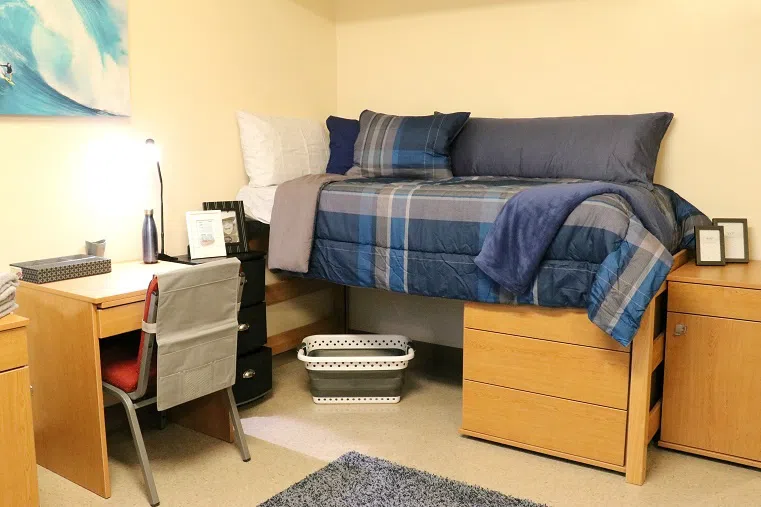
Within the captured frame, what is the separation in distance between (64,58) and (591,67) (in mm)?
2261

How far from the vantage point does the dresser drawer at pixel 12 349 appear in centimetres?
180

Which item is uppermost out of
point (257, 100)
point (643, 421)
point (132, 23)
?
point (132, 23)

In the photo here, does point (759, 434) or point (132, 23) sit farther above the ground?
point (132, 23)

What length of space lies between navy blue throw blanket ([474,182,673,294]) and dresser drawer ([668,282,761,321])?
7.7 inches

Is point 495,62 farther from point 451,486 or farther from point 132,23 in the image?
point 451,486

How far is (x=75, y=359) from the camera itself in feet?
7.09

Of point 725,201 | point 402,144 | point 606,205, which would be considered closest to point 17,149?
point 402,144

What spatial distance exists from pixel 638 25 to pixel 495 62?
0.70m

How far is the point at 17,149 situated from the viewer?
2369 millimetres

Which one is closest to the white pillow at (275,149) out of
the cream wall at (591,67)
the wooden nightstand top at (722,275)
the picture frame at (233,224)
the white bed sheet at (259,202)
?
the white bed sheet at (259,202)

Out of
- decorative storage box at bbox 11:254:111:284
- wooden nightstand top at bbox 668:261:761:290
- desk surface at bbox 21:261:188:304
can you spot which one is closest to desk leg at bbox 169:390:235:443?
desk surface at bbox 21:261:188:304

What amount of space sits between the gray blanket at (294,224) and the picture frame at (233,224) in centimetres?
13

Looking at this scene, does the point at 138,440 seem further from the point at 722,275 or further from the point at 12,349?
the point at 722,275

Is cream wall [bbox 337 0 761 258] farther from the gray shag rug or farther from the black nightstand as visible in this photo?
the gray shag rug
